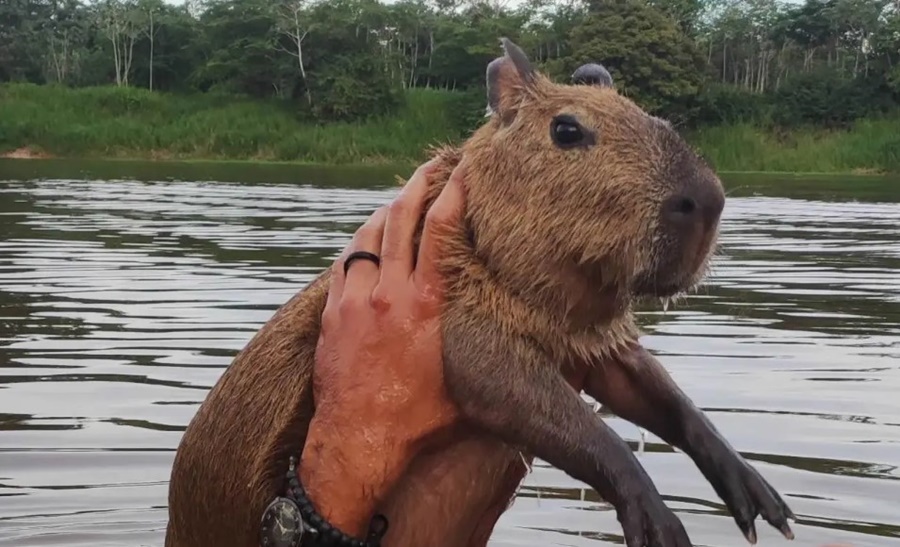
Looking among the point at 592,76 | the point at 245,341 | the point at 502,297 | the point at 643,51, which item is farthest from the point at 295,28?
the point at 502,297

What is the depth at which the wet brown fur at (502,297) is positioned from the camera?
246 centimetres

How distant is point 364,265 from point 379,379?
0.24 m

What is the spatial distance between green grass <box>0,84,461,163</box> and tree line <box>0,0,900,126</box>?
55.6 inches

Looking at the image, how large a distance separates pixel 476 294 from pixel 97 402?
11.7 ft

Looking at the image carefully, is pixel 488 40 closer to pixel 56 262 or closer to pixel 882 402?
pixel 56 262

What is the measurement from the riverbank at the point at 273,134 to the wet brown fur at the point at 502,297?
32715 mm

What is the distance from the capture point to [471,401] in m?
2.44

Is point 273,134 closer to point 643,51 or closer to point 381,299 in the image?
point 643,51

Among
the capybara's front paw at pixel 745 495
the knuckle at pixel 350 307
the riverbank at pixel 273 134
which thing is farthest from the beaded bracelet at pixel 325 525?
the riverbank at pixel 273 134

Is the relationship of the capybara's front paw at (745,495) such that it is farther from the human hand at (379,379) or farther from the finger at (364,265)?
the finger at (364,265)

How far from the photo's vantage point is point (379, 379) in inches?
99.3

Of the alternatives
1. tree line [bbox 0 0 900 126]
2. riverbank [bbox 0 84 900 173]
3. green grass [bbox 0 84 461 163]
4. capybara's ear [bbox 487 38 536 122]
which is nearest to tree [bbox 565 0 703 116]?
tree line [bbox 0 0 900 126]

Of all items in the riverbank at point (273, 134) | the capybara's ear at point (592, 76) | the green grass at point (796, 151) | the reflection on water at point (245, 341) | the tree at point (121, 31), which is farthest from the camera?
the tree at point (121, 31)

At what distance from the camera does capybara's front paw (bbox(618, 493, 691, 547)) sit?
2381mm
